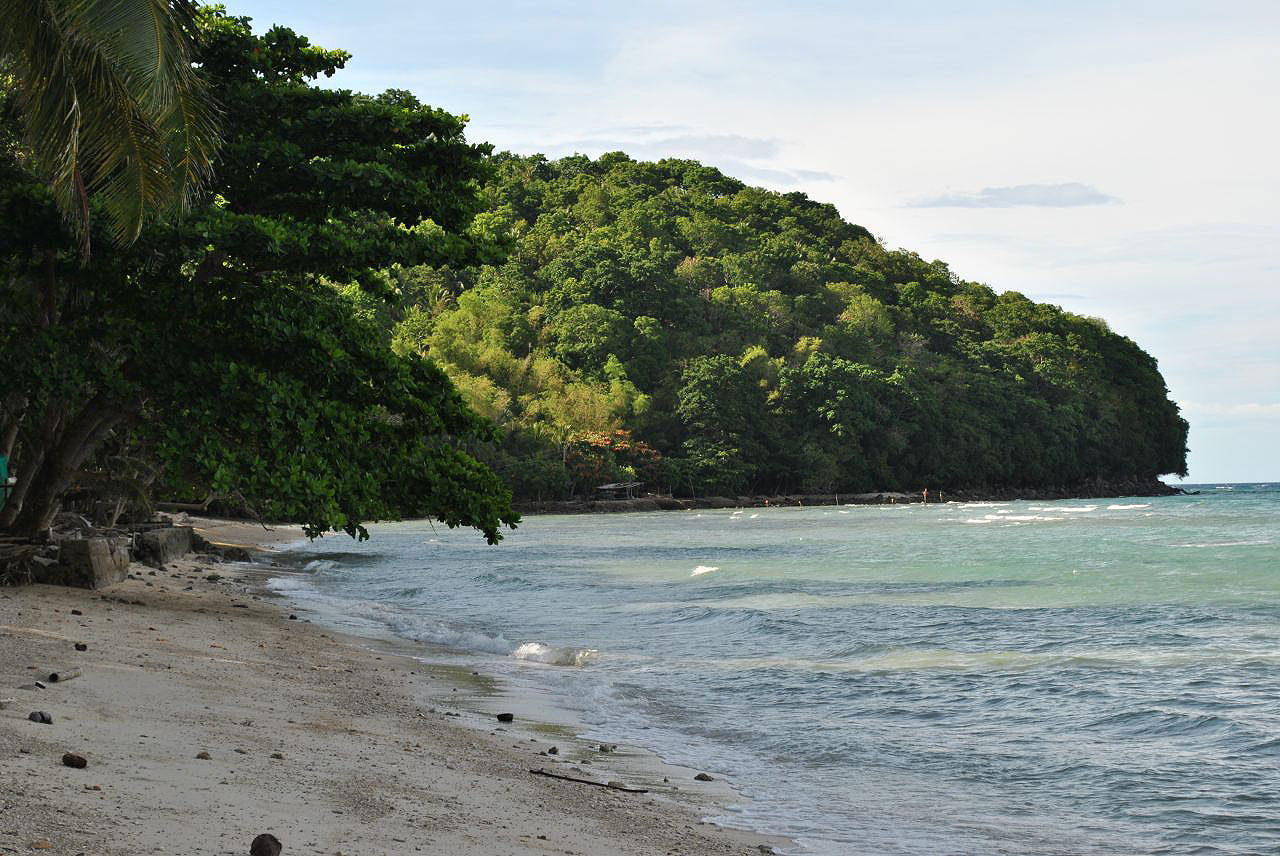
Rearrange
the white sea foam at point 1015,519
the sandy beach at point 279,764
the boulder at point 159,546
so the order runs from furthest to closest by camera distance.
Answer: the white sea foam at point 1015,519 < the boulder at point 159,546 < the sandy beach at point 279,764

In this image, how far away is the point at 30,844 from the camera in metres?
3.69

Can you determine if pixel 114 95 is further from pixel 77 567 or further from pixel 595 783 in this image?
pixel 77 567

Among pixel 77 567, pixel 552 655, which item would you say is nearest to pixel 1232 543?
pixel 552 655

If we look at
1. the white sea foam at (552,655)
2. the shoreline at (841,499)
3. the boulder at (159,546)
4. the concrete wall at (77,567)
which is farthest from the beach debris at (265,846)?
the shoreline at (841,499)

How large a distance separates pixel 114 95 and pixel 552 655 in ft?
22.6

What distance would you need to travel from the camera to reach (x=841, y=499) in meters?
78.2

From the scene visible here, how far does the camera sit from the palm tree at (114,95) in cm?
770

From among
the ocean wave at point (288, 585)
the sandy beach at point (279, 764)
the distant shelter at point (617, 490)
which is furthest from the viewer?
the distant shelter at point (617, 490)

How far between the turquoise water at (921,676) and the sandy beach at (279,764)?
0.90 metres

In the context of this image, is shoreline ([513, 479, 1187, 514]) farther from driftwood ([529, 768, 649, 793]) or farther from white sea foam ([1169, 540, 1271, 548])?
driftwood ([529, 768, 649, 793])

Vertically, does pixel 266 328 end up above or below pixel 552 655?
above

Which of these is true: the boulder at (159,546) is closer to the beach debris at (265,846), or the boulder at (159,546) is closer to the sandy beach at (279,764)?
the sandy beach at (279,764)

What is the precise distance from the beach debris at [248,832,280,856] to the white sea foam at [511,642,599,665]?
8330 mm

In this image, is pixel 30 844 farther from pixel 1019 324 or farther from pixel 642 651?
pixel 1019 324
